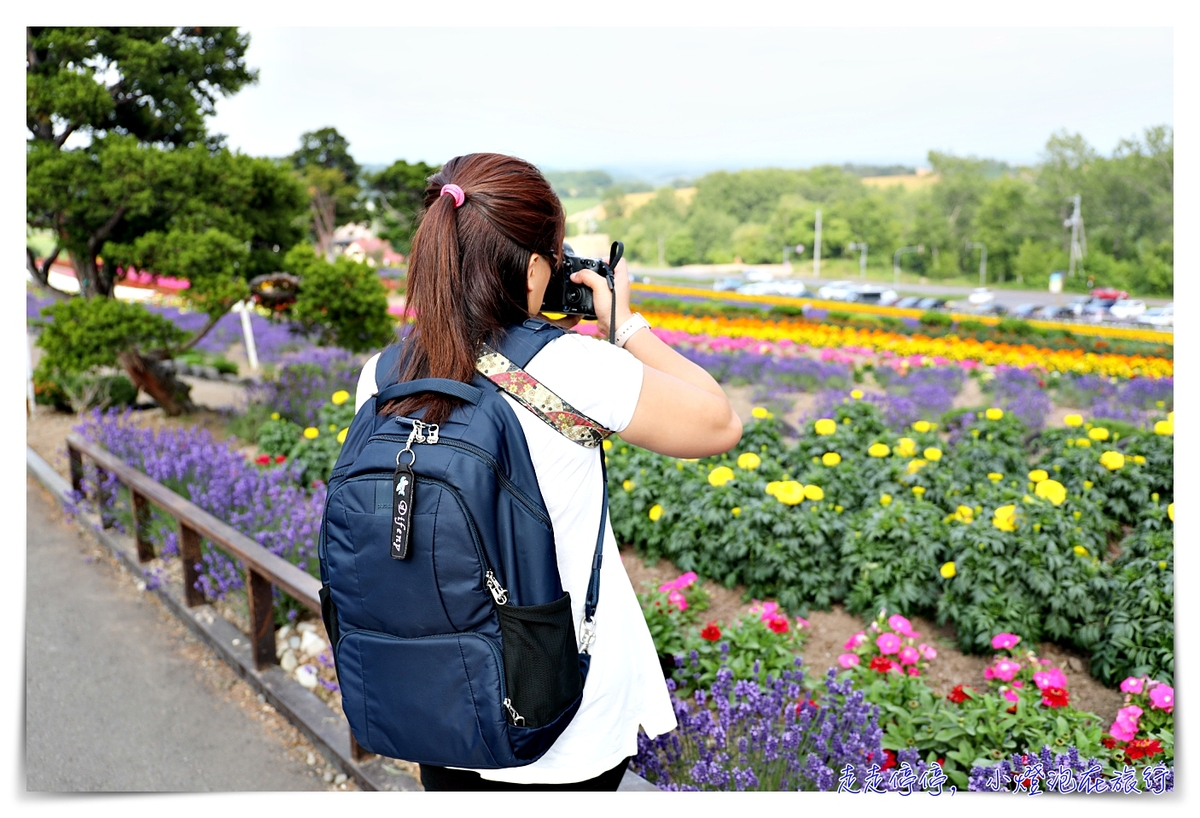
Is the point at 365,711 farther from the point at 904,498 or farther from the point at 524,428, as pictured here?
the point at 904,498

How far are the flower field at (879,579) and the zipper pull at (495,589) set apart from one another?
114 cm

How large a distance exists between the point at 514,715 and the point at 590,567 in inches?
9.6

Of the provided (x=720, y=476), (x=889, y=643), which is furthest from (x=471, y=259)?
(x=720, y=476)

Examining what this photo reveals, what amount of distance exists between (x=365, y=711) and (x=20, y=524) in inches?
107

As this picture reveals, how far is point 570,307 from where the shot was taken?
140 cm

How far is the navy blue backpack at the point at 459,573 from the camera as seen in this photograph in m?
1.21

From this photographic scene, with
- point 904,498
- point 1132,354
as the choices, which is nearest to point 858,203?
point 1132,354

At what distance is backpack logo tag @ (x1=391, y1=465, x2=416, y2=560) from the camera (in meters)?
1.20

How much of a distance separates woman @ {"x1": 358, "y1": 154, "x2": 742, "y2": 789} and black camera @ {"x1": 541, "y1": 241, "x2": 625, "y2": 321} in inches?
0.9

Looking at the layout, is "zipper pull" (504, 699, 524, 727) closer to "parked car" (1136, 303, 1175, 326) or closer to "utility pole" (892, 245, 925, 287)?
"parked car" (1136, 303, 1175, 326)

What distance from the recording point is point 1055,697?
8.10 ft

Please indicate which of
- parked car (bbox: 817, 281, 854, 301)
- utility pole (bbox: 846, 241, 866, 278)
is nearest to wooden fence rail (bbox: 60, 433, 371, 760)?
parked car (bbox: 817, 281, 854, 301)

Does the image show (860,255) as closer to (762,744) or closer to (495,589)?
(762,744)

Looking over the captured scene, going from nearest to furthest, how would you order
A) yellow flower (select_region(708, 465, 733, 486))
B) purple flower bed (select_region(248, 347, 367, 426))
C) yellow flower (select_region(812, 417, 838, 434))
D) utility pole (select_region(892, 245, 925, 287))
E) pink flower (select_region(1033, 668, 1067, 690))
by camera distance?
pink flower (select_region(1033, 668, 1067, 690)) < yellow flower (select_region(708, 465, 733, 486)) < yellow flower (select_region(812, 417, 838, 434)) < purple flower bed (select_region(248, 347, 367, 426)) < utility pole (select_region(892, 245, 925, 287))
